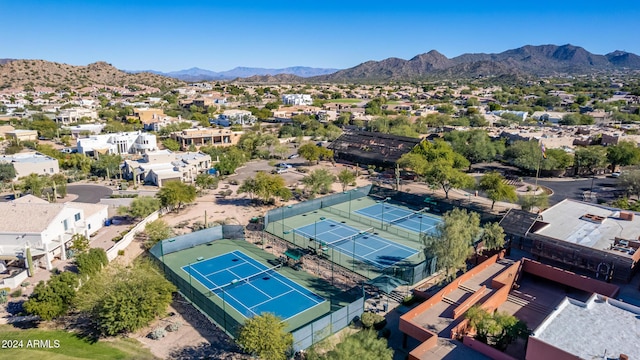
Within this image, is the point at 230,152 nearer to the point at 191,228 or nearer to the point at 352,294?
the point at 191,228

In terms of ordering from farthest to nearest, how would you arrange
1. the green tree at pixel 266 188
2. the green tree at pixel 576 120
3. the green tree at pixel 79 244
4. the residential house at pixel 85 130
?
the green tree at pixel 576 120
the residential house at pixel 85 130
the green tree at pixel 266 188
the green tree at pixel 79 244

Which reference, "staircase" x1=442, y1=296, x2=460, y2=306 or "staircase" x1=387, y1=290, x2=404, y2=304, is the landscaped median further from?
"staircase" x1=442, y1=296, x2=460, y2=306

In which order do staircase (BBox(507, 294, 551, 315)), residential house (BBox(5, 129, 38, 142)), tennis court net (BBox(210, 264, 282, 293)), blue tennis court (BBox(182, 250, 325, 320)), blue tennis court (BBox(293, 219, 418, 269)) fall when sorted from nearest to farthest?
staircase (BBox(507, 294, 551, 315)) < blue tennis court (BBox(182, 250, 325, 320)) < tennis court net (BBox(210, 264, 282, 293)) < blue tennis court (BBox(293, 219, 418, 269)) < residential house (BBox(5, 129, 38, 142))

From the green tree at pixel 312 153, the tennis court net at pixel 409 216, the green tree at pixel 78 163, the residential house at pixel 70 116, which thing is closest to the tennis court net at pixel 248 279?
the tennis court net at pixel 409 216

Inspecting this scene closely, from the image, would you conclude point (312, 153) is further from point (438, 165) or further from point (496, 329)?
point (496, 329)

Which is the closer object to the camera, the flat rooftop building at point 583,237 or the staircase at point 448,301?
the staircase at point 448,301

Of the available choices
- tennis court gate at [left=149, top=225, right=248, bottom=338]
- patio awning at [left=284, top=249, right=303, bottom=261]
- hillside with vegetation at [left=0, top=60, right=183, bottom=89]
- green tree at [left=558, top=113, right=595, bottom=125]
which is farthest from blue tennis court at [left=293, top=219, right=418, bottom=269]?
hillside with vegetation at [left=0, top=60, right=183, bottom=89]

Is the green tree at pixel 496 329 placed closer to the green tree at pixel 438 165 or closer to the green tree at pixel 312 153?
the green tree at pixel 438 165
